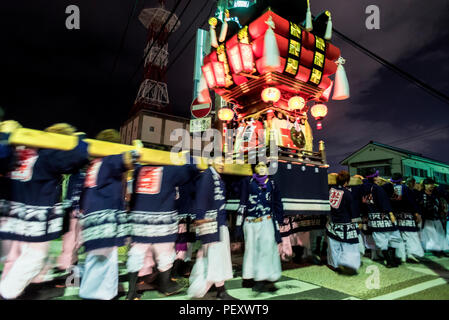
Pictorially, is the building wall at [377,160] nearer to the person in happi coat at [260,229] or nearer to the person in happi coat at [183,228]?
the person in happi coat at [260,229]

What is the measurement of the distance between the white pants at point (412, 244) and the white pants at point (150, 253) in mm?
7011

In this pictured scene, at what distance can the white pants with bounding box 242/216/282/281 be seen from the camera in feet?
12.3

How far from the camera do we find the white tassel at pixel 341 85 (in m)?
7.45

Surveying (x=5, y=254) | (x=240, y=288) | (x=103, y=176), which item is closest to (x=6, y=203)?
(x=5, y=254)

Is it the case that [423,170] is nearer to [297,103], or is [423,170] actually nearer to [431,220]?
[431,220]

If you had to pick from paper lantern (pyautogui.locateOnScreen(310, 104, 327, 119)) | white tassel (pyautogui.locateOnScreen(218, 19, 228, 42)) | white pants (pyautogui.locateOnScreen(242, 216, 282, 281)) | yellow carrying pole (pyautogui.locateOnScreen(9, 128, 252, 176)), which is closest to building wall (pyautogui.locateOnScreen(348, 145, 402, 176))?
paper lantern (pyautogui.locateOnScreen(310, 104, 327, 119))

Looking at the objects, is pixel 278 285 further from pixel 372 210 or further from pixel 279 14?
pixel 279 14

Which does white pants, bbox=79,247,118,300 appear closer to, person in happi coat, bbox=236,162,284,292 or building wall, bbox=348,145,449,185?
person in happi coat, bbox=236,162,284,292

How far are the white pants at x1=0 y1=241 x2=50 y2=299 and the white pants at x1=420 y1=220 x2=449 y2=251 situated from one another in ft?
33.6

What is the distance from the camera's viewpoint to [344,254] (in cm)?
499

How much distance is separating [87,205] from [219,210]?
1892 mm

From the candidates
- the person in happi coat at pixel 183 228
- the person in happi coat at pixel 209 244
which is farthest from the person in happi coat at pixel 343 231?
the person in happi coat at pixel 183 228

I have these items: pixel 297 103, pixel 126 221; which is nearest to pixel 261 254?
pixel 126 221

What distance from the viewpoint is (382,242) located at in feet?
18.7
